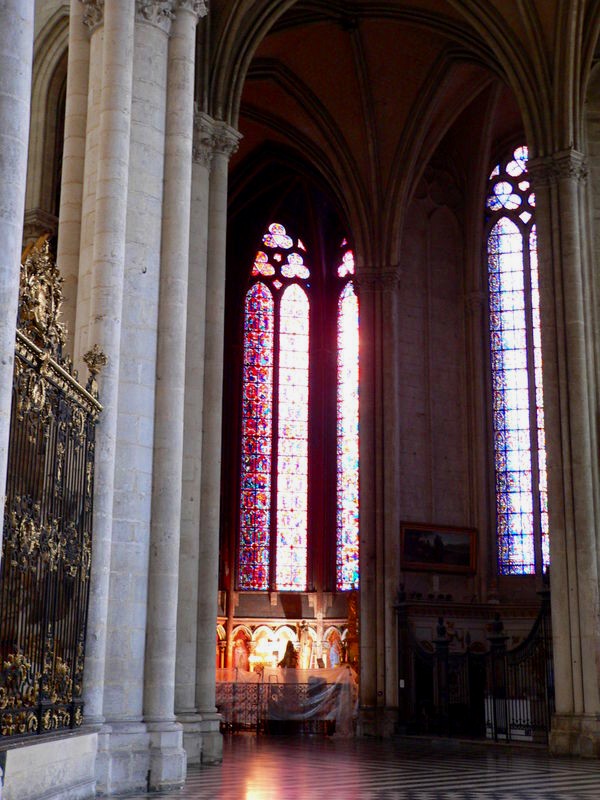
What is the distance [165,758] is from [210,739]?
4.94 meters

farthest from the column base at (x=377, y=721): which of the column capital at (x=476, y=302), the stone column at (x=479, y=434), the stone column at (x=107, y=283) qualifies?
the stone column at (x=107, y=283)

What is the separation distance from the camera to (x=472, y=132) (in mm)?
28781

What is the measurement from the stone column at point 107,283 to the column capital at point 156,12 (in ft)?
2.08

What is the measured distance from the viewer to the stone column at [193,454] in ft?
51.9

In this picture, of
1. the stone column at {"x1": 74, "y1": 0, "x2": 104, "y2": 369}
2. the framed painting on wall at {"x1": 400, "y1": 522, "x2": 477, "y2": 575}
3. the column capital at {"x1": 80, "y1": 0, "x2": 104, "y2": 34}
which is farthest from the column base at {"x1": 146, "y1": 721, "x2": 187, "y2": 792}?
the framed painting on wall at {"x1": 400, "y1": 522, "x2": 477, "y2": 575}

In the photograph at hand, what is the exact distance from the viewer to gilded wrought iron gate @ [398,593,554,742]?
69.2 feet

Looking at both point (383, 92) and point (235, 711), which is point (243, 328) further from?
point (235, 711)

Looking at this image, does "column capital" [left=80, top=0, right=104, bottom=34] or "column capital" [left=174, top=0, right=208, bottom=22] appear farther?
"column capital" [left=174, top=0, right=208, bottom=22]

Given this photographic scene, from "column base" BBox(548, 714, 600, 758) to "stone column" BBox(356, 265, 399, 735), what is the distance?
20.0 feet

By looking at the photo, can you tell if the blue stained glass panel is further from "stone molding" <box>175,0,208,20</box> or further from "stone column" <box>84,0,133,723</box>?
"stone column" <box>84,0,133,723</box>

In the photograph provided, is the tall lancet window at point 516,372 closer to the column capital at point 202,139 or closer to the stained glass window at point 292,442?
the stained glass window at point 292,442

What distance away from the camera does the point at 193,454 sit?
1666cm

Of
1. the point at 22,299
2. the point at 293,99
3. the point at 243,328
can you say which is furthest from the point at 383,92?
the point at 22,299

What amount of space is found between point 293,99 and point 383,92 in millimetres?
2208
